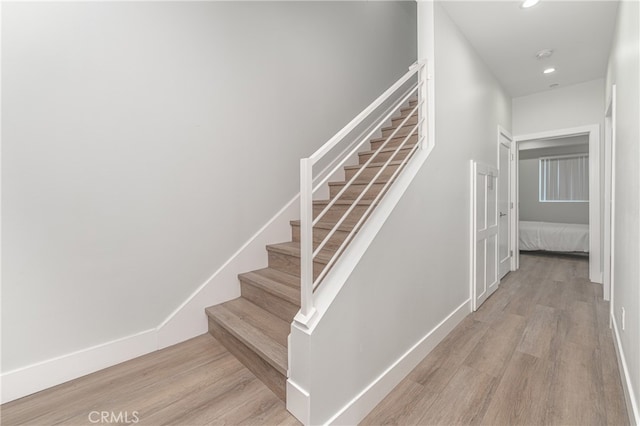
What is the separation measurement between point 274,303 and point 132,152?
1.35m

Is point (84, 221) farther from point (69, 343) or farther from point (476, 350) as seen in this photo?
point (476, 350)

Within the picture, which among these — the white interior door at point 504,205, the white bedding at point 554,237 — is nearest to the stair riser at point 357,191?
the white interior door at point 504,205

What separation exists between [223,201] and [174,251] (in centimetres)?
51

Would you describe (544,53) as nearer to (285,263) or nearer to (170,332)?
(285,263)

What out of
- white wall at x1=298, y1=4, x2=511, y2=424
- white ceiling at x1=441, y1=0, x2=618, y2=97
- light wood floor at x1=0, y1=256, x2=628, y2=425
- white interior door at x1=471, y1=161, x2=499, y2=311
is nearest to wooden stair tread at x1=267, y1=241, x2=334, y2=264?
white wall at x1=298, y1=4, x2=511, y2=424

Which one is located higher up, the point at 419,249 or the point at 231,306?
the point at 419,249

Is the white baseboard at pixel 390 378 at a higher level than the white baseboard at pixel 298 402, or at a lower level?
lower

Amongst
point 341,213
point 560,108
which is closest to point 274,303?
point 341,213

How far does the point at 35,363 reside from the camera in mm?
1546

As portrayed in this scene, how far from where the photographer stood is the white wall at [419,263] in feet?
4.53

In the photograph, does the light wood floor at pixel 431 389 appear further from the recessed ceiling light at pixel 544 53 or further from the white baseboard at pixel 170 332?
the recessed ceiling light at pixel 544 53

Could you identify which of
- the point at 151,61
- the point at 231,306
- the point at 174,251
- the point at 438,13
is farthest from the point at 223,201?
the point at 438,13

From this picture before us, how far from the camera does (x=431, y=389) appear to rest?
1686mm

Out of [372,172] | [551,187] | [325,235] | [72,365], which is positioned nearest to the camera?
[72,365]
